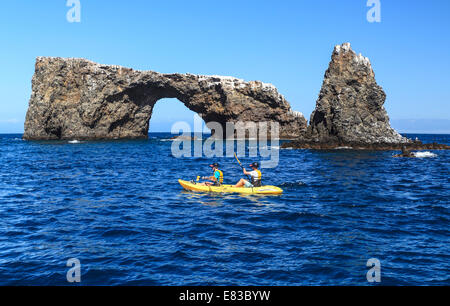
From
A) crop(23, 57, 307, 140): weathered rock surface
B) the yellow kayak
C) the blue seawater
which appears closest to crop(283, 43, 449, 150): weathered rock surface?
the blue seawater

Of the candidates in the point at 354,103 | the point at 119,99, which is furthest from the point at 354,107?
the point at 119,99

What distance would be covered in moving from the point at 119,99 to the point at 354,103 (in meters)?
43.9

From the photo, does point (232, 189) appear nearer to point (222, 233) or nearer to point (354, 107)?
point (222, 233)

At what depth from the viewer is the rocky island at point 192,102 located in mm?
45125

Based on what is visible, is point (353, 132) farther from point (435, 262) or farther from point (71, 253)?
point (71, 253)

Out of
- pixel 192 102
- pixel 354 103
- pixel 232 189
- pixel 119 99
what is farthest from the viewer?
pixel 192 102

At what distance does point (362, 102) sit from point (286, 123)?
103 feet

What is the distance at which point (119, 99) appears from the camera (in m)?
69.1

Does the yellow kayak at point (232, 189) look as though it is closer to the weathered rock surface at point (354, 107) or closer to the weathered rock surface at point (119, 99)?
the weathered rock surface at point (354, 107)

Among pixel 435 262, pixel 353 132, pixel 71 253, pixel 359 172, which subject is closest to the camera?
pixel 435 262

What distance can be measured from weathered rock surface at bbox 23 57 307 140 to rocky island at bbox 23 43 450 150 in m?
0.17

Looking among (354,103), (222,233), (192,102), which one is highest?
(192,102)
